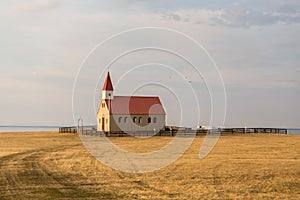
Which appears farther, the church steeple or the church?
the church steeple

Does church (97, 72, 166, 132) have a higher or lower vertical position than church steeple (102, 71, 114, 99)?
lower

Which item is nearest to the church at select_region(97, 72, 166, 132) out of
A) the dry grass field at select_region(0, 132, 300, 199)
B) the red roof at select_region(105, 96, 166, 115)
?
the red roof at select_region(105, 96, 166, 115)

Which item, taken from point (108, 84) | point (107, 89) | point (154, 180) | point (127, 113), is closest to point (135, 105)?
point (127, 113)

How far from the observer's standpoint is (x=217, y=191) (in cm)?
2170

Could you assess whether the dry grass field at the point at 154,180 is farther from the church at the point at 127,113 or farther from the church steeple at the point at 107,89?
the church steeple at the point at 107,89

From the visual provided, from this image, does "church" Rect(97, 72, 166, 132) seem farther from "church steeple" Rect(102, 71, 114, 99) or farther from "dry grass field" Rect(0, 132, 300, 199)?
"dry grass field" Rect(0, 132, 300, 199)

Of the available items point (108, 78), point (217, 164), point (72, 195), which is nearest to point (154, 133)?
point (108, 78)

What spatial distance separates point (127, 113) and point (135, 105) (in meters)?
2.78

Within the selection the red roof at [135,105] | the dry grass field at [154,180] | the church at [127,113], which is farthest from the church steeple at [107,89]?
the dry grass field at [154,180]

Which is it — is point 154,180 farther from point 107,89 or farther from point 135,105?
point 107,89

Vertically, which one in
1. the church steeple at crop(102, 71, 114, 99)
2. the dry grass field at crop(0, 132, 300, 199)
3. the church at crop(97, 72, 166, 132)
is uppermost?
the church steeple at crop(102, 71, 114, 99)

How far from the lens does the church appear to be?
3007 inches

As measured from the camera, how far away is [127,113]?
77062 millimetres

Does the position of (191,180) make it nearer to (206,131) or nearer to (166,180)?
(166,180)
